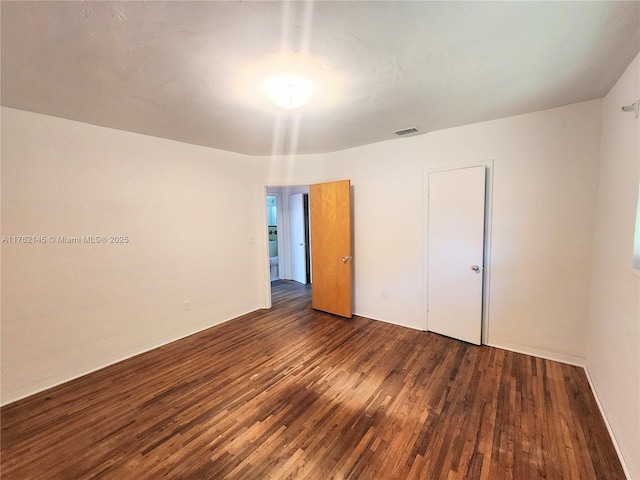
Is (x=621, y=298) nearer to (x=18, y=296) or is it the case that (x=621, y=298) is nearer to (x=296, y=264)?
(x=18, y=296)

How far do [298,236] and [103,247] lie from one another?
3606 millimetres

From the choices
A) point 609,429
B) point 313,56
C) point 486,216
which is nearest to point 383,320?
point 486,216


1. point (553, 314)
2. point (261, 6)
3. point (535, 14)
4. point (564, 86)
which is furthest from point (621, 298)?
point (261, 6)

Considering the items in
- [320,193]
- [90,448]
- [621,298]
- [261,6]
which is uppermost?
[261,6]

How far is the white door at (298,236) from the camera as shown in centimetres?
570

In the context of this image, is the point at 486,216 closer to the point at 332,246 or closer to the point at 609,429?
the point at 609,429

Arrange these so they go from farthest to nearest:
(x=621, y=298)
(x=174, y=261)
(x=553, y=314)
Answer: (x=174, y=261) → (x=553, y=314) → (x=621, y=298)

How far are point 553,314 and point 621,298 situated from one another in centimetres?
103

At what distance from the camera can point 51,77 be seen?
1.74 m

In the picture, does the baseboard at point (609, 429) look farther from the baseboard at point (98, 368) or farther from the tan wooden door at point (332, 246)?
the baseboard at point (98, 368)

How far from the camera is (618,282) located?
5.74 feet

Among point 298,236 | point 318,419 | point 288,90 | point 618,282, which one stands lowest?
point 318,419

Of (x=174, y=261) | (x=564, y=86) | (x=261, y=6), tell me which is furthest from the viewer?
(x=174, y=261)

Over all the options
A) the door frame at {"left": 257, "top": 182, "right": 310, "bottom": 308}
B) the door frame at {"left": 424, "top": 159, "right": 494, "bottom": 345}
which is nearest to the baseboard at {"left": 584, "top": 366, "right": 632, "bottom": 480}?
the door frame at {"left": 424, "top": 159, "right": 494, "bottom": 345}
